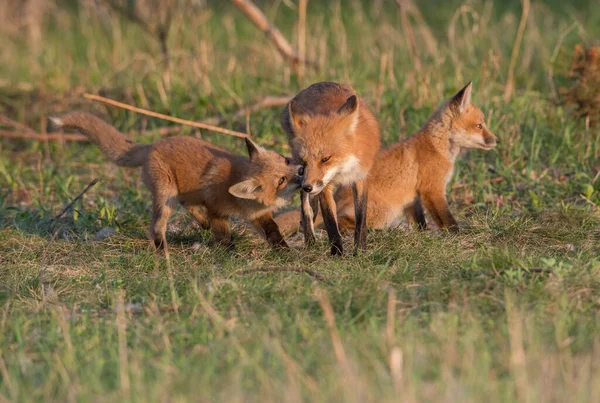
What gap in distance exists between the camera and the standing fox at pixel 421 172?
6.66 m

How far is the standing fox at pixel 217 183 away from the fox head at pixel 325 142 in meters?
0.22

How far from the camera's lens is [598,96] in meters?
7.81

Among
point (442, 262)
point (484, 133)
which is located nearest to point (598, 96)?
point (484, 133)

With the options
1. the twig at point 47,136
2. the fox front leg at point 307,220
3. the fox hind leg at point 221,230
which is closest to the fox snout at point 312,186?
the fox front leg at point 307,220

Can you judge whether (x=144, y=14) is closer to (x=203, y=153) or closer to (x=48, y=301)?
(x=203, y=153)

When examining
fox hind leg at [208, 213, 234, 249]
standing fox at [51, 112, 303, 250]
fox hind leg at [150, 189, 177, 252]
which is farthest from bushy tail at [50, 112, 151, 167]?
fox hind leg at [208, 213, 234, 249]

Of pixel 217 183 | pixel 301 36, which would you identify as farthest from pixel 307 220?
pixel 301 36

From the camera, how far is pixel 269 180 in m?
5.82

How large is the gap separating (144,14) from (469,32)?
424cm

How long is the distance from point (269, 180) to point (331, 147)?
510 millimetres

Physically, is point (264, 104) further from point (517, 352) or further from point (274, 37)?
point (517, 352)

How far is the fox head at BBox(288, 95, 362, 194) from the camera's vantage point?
18.3 feet

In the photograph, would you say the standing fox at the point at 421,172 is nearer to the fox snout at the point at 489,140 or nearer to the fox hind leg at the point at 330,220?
the fox snout at the point at 489,140

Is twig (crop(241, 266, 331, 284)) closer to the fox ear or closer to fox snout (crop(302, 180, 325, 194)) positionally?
fox snout (crop(302, 180, 325, 194))
